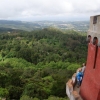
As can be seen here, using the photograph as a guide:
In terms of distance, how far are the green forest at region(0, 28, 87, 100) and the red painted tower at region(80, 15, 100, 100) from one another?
23666 mm

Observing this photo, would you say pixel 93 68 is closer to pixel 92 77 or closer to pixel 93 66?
pixel 93 66

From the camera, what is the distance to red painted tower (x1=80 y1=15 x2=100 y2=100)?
645 cm

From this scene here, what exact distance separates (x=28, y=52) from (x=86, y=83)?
264ft

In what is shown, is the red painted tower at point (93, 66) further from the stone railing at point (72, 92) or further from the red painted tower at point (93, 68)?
the stone railing at point (72, 92)

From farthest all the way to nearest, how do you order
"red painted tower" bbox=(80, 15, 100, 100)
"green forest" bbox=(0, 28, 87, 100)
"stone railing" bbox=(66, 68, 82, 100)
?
"green forest" bbox=(0, 28, 87, 100) → "stone railing" bbox=(66, 68, 82, 100) → "red painted tower" bbox=(80, 15, 100, 100)

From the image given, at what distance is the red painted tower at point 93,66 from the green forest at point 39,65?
23666mm

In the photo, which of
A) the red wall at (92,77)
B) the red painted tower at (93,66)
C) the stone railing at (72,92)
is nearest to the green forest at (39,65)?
the stone railing at (72,92)

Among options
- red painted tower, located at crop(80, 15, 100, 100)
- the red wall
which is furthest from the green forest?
red painted tower, located at crop(80, 15, 100, 100)

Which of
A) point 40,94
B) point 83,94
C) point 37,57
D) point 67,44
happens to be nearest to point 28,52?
point 37,57

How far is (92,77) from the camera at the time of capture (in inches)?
268

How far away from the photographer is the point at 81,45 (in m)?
103

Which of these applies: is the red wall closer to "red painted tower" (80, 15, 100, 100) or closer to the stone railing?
"red painted tower" (80, 15, 100, 100)

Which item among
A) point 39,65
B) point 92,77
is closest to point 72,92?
point 92,77

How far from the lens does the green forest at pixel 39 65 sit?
3818cm
